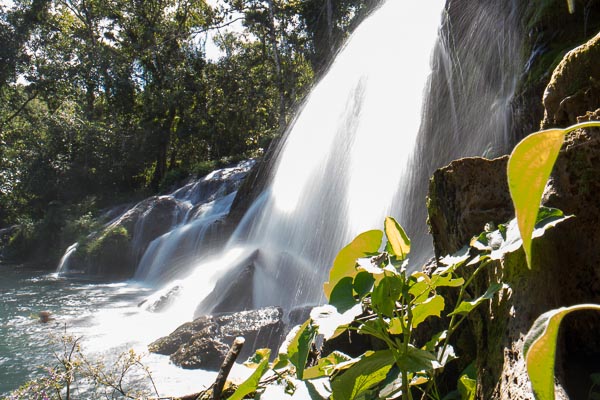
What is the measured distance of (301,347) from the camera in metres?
1.08

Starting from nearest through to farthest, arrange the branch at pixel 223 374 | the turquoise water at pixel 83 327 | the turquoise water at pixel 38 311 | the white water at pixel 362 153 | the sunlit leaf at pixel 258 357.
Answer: the sunlit leaf at pixel 258 357 < the branch at pixel 223 374 < the turquoise water at pixel 83 327 < the white water at pixel 362 153 < the turquoise water at pixel 38 311

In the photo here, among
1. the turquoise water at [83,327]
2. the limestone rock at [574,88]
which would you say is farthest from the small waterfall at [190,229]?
the limestone rock at [574,88]

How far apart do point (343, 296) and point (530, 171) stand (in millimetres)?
746

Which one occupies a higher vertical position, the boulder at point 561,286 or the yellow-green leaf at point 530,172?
the yellow-green leaf at point 530,172

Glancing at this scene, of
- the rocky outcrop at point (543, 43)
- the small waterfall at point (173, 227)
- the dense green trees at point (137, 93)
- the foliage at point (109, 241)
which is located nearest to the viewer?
the rocky outcrop at point (543, 43)

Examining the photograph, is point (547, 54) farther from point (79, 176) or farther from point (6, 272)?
point (79, 176)

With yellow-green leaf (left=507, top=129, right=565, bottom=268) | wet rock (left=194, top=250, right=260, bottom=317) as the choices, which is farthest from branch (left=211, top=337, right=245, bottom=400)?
wet rock (left=194, top=250, right=260, bottom=317)

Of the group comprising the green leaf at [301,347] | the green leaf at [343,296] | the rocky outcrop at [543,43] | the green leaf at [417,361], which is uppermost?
the rocky outcrop at [543,43]

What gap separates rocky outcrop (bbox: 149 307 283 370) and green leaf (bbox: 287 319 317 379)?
4682 mm

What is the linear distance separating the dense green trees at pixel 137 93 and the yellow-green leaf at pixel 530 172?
75.7ft

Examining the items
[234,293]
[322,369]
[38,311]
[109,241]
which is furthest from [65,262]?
[322,369]

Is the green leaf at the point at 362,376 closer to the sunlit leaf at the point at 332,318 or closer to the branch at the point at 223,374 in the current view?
the sunlit leaf at the point at 332,318

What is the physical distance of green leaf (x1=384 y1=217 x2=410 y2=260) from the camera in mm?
1174

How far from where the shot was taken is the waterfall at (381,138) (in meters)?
5.77
